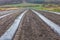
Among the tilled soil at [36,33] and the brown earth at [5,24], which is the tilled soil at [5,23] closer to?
the brown earth at [5,24]

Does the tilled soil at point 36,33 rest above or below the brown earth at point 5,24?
above

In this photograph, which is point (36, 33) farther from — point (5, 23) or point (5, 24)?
point (5, 23)

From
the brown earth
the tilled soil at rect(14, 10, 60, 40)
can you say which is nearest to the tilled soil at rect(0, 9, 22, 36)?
the brown earth

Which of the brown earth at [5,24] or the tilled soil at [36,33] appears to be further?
the brown earth at [5,24]

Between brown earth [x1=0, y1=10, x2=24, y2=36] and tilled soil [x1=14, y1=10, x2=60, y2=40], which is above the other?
tilled soil [x1=14, y1=10, x2=60, y2=40]

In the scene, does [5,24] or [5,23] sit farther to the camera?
[5,23]

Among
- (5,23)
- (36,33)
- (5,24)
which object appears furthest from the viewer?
(5,23)

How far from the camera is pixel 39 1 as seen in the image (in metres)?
138

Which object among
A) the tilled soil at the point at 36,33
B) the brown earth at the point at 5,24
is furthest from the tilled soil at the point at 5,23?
the tilled soil at the point at 36,33

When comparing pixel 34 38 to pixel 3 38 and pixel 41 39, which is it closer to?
pixel 41 39

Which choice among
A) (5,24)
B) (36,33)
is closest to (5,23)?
(5,24)

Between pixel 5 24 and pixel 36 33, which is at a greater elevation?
pixel 36 33

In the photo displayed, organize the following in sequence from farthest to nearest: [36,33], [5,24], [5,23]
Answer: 1. [5,23]
2. [5,24]
3. [36,33]

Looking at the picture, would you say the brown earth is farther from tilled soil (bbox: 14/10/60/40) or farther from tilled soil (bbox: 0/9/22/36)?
tilled soil (bbox: 14/10/60/40)
